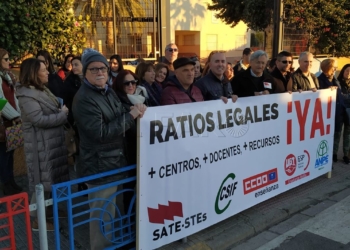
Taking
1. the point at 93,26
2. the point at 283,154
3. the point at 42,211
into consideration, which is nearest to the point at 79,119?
the point at 42,211

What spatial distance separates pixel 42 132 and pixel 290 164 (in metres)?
3.10

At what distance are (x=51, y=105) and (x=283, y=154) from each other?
113 inches

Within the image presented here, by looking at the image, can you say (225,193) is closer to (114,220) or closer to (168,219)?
(168,219)

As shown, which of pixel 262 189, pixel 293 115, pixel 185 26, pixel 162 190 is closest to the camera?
pixel 162 190

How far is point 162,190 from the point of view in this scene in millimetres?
3062

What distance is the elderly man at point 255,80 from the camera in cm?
451

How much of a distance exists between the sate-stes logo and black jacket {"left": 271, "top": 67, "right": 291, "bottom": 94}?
2.44 m

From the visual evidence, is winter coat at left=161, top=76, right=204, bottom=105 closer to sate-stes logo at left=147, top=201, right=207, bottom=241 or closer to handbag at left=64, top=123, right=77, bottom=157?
sate-stes logo at left=147, top=201, right=207, bottom=241

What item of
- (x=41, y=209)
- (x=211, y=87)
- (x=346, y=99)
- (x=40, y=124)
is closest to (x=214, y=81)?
(x=211, y=87)

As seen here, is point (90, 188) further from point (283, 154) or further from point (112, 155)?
Answer: point (283, 154)

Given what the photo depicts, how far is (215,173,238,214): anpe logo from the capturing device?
359cm

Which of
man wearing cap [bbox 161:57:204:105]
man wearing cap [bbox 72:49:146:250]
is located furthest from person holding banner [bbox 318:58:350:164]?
man wearing cap [bbox 72:49:146:250]

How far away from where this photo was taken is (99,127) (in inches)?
105

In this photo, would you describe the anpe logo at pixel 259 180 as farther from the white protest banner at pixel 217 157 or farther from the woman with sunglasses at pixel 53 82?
the woman with sunglasses at pixel 53 82
